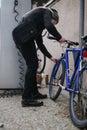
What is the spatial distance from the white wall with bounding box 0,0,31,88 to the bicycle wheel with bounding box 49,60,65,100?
883 mm

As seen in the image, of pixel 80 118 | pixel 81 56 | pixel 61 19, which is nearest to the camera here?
pixel 80 118

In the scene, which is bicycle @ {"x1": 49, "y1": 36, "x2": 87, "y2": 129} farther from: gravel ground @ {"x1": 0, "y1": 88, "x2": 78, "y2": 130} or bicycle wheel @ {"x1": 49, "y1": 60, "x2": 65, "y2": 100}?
bicycle wheel @ {"x1": 49, "y1": 60, "x2": 65, "y2": 100}

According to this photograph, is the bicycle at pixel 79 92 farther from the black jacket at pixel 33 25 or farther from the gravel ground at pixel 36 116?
the black jacket at pixel 33 25

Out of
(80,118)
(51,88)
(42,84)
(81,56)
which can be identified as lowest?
(42,84)

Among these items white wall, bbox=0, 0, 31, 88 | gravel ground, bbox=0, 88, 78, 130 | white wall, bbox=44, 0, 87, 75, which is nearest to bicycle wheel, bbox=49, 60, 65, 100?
gravel ground, bbox=0, 88, 78, 130

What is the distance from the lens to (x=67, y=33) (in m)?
7.18

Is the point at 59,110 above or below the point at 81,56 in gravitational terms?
below

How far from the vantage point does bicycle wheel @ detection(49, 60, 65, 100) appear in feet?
19.4

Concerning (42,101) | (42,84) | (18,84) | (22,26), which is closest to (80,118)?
(42,101)

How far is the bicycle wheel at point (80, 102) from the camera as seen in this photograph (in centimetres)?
447

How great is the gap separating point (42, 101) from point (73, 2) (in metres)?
2.19

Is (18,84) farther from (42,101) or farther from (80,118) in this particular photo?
(80,118)

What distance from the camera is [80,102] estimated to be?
465cm

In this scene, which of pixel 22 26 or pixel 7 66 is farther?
pixel 7 66
